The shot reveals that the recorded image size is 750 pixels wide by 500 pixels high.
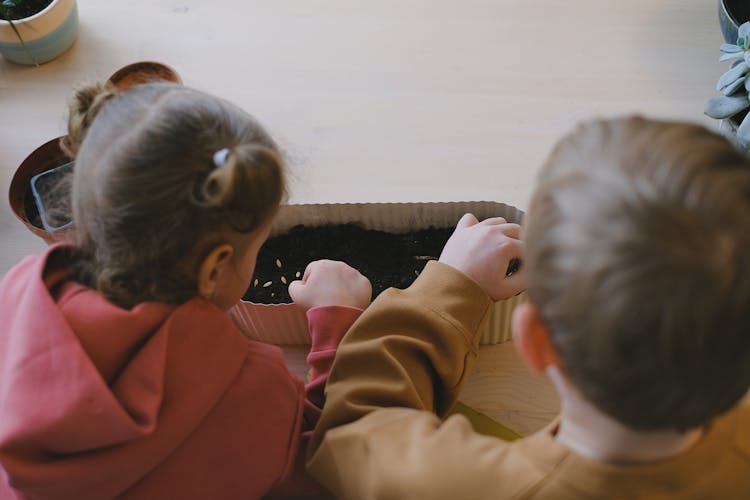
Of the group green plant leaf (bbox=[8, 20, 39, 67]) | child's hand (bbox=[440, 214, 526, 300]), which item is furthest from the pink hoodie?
green plant leaf (bbox=[8, 20, 39, 67])

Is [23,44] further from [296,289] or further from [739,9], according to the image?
[739,9]

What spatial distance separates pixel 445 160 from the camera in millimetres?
1021

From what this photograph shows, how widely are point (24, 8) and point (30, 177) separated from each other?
0.33m

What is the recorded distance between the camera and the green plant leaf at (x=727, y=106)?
897 mm

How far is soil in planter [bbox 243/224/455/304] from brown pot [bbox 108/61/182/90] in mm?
265

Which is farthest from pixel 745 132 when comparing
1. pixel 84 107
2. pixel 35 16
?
pixel 35 16

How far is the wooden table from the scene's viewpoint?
1020mm

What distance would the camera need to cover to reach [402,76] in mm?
1098

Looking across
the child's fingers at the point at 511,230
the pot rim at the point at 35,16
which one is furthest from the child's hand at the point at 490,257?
the pot rim at the point at 35,16

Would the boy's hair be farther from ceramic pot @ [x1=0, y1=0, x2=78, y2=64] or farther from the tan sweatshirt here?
ceramic pot @ [x1=0, y1=0, x2=78, y2=64]

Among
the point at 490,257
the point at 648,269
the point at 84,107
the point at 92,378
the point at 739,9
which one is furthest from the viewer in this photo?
the point at 739,9

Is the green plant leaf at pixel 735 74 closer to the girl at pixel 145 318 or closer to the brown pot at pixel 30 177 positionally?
the girl at pixel 145 318

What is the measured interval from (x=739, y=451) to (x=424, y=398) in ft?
1.03

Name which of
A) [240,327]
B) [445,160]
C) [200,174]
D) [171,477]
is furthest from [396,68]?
[171,477]
